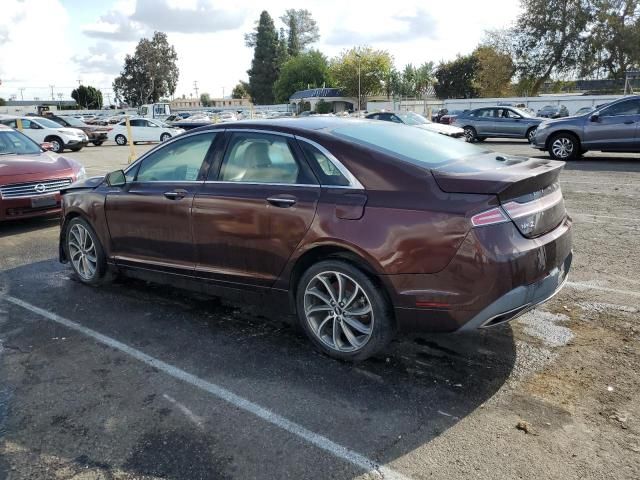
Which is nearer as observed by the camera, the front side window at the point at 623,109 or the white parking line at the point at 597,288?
the white parking line at the point at 597,288

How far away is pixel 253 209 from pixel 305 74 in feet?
299

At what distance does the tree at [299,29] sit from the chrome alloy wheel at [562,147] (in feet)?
319

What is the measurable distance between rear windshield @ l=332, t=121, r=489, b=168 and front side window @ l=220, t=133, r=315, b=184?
1.31 feet

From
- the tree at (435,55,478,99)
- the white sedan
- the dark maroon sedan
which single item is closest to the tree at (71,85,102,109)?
the tree at (435,55,478,99)

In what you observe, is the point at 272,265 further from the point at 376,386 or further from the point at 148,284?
the point at 148,284

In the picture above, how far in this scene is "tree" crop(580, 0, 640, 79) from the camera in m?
47.2

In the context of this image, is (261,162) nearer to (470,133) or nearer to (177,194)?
(177,194)

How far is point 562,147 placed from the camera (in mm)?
14250

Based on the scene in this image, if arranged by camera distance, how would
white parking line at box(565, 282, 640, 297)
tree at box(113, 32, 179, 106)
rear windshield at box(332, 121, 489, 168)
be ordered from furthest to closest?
tree at box(113, 32, 179, 106)
white parking line at box(565, 282, 640, 297)
rear windshield at box(332, 121, 489, 168)

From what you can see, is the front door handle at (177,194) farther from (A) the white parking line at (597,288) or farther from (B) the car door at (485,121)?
(B) the car door at (485,121)

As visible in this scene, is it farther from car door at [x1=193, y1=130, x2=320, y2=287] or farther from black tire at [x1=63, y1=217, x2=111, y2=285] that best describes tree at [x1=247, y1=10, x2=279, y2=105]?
car door at [x1=193, y1=130, x2=320, y2=287]

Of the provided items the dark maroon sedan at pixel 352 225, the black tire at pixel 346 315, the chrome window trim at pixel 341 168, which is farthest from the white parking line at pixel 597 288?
the chrome window trim at pixel 341 168

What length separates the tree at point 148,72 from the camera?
3947 inches

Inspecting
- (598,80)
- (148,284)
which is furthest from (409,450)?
(598,80)
